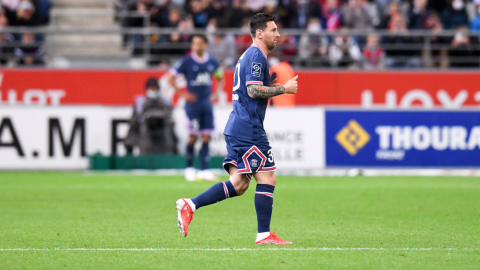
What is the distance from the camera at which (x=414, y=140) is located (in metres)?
16.1

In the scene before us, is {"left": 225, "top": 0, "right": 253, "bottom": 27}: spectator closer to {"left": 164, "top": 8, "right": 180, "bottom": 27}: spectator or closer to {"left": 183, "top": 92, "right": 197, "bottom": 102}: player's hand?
{"left": 164, "top": 8, "right": 180, "bottom": 27}: spectator

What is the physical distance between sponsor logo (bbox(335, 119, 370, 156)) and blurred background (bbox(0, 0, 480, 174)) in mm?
21

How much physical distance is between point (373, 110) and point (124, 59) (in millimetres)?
7193

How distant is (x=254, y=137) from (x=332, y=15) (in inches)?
574

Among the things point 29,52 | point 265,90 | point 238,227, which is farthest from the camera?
point 29,52

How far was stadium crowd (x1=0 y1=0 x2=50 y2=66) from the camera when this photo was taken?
63.1 ft

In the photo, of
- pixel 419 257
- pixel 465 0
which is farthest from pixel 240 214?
pixel 465 0

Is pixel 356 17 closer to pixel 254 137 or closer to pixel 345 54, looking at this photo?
pixel 345 54

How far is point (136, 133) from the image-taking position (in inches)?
647

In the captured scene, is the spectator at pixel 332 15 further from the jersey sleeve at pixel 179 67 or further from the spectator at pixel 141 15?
the jersey sleeve at pixel 179 67

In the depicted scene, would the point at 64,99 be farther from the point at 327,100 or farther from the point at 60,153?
the point at 327,100

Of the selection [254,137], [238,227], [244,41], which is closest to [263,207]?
[254,137]

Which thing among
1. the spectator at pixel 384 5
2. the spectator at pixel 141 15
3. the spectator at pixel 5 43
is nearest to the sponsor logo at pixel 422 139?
the spectator at pixel 384 5

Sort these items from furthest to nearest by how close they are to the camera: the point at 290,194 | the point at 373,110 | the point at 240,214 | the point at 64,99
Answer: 1. the point at 64,99
2. the point at 373,110
3. the point at 290,194
4. the point at 240,214
